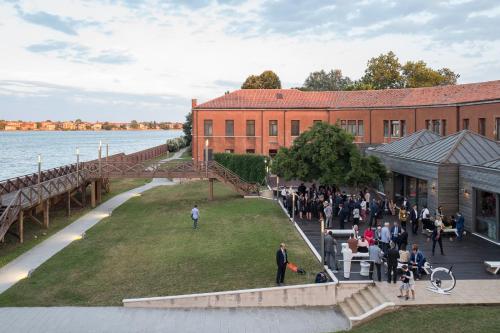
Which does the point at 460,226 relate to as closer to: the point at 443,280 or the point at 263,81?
the point at 443,280

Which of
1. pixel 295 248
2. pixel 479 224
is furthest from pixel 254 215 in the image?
pixel 479 224

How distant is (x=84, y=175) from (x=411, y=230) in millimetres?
23116

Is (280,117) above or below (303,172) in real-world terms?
above

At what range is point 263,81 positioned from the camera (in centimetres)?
9306

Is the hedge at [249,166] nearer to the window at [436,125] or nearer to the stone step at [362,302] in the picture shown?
the window at [436,125]

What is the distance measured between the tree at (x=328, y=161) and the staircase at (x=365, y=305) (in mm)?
12532

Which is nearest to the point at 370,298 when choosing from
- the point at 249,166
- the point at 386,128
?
the point at 249,166

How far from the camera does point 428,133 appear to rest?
33844 mm

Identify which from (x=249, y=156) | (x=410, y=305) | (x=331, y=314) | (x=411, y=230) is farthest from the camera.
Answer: (x=249, y=156)

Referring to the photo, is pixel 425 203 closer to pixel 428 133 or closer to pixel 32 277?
pixel 428 133

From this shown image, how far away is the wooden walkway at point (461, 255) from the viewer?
56.8 ft

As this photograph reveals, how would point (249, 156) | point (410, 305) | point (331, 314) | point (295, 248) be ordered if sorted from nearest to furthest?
1. point (410, 305)
2. point (331, 314)
3. point (295, 248)
4. point (249, 156)

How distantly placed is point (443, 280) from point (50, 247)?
17559 mm

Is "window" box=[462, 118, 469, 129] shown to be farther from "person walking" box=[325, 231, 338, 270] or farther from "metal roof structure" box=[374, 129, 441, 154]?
"person walking" box=[325, 231, 338, 270]
